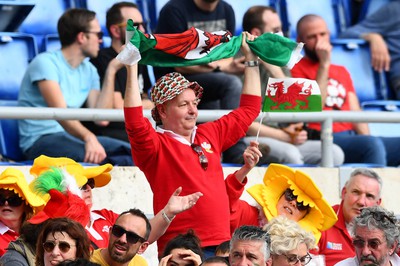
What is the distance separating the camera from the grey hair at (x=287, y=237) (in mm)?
8289

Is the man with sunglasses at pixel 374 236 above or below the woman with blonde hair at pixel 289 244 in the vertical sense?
below

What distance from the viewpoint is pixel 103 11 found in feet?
40.6

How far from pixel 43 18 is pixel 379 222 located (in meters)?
4.50

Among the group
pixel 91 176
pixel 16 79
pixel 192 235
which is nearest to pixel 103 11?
pixel 16 79

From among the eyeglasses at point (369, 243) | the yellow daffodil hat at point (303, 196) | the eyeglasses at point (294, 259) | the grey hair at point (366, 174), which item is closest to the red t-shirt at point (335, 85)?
the grey hair at point (366, 174)

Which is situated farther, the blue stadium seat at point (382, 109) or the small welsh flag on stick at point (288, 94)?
the blue stadium seat at point (382, 109)

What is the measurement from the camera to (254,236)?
783 centimetres

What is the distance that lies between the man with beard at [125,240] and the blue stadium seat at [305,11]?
5.46m

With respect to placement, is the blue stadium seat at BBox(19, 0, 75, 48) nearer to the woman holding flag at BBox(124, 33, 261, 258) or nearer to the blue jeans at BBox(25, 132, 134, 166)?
the blue jeans at BBox(25, 132, 134, 166)

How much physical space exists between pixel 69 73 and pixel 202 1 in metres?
1.32

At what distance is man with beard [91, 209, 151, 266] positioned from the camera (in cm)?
779

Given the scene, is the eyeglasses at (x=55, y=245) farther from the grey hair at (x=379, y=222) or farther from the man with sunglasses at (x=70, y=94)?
the man with sunglasses at (x=70, y=94)

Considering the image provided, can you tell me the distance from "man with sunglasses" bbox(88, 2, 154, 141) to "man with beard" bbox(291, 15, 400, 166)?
1.41 metres

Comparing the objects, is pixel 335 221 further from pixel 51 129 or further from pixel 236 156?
pixel 51 129
